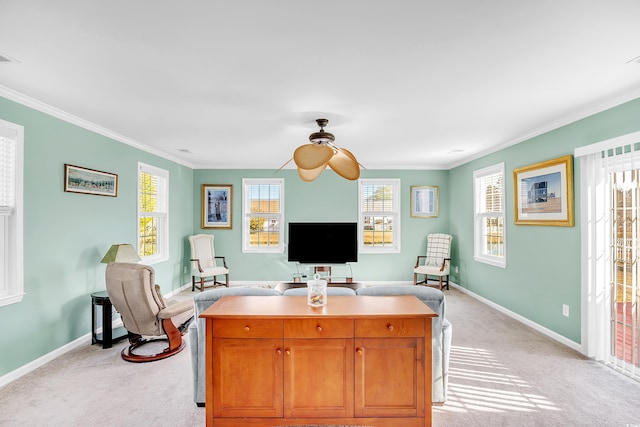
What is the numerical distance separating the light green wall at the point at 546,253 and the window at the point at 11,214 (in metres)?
5.23

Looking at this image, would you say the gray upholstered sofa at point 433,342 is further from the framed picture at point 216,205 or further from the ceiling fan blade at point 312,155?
the framed picture at point 216,205

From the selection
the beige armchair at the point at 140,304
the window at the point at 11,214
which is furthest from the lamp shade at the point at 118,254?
the window at the point at 11,214

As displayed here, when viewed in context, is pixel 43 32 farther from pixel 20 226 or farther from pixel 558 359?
pixel 558 359

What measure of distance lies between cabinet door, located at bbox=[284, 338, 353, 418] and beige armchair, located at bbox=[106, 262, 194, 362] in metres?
1.69

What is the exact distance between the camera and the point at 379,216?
6566 millimetres

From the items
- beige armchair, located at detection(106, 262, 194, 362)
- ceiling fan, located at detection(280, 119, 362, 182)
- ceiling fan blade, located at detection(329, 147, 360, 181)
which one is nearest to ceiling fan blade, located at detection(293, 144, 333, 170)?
ceiling fan, located at detection(280, 119, 362, 182)

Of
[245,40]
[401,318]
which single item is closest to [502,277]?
[401,318]

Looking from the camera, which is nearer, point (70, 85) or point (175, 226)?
point (70, 85)

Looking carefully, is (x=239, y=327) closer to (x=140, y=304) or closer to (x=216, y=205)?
(x=140, y=304)

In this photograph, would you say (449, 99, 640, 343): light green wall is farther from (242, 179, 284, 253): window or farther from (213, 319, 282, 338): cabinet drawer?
(242, 179, 284, 253): window

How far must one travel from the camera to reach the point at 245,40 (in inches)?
75.6

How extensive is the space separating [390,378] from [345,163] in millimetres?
1893

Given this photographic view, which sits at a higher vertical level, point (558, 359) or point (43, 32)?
point (43, 32)

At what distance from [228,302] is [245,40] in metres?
1.64
